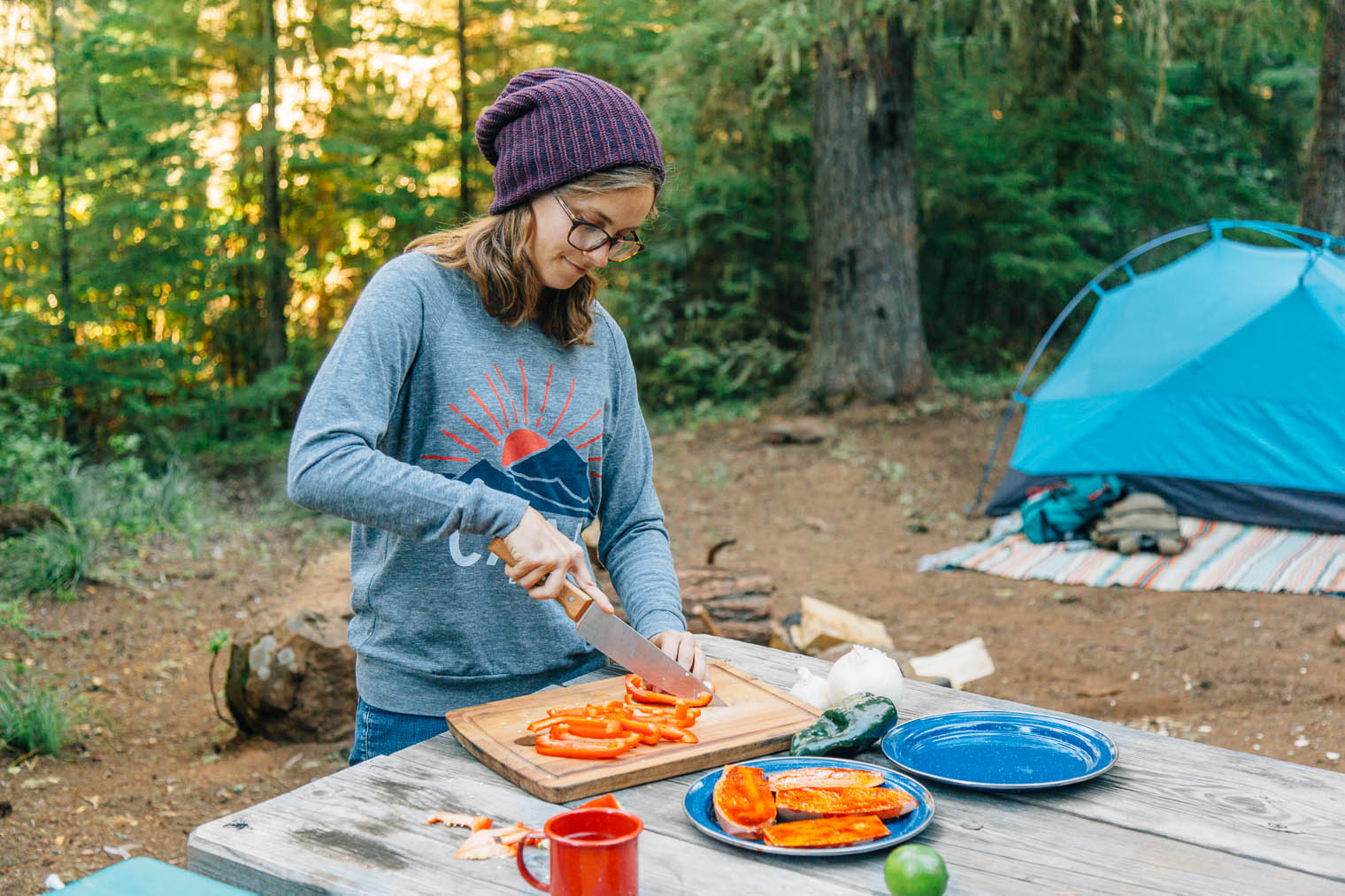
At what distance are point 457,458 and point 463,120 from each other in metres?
8.76

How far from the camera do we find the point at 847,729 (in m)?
1.74

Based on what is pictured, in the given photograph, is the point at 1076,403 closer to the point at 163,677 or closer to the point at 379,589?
the point at 163,677

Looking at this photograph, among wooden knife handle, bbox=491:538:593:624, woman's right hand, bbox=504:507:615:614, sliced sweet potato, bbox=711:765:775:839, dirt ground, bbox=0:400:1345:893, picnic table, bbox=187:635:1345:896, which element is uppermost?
woman's right hand, bbox=504:507:615:614

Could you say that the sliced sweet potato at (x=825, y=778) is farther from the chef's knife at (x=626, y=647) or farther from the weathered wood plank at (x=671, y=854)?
the chef's knife at (x=626, y=647)

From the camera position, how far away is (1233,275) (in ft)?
22.9

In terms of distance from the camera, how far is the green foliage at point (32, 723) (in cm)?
377

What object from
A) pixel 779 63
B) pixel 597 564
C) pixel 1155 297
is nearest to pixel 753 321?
pixel 779 63

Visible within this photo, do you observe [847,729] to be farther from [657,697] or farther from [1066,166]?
[1066,166]

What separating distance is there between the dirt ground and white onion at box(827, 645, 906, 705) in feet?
7.66

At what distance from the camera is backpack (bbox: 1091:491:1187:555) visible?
6367mm

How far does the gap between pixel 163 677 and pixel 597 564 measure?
195 centimetres

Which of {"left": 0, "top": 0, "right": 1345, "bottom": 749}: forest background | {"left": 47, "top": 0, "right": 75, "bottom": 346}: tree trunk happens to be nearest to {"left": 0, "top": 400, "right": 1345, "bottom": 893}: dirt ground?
{"left": 0, "top": 0, "right": 1345, "bottom": 749}: forest background

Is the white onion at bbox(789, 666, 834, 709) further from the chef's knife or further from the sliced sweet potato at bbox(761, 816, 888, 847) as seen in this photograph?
the sliced sweet potato at bbox(761, 816, 888, 847)

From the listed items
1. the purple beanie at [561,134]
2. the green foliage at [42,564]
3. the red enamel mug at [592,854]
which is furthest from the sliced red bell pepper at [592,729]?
the green foliage at [42,564]
